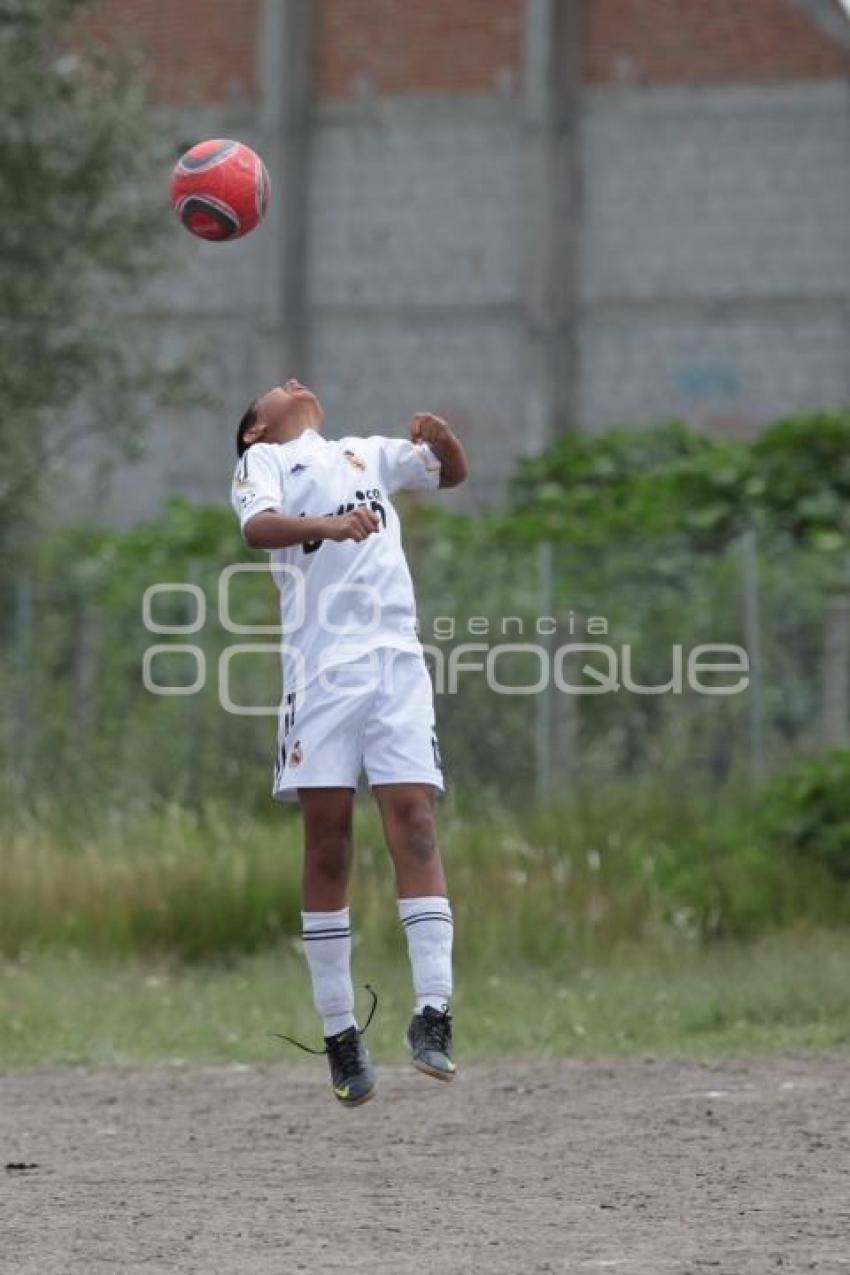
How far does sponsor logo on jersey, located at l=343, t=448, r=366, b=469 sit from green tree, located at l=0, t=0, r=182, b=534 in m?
9.72

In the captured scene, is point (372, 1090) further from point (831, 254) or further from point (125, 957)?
point (831, 254)

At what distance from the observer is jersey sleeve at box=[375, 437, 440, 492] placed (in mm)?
7539

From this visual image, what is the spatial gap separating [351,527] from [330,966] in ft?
4.61

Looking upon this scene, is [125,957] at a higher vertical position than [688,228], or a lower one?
lower

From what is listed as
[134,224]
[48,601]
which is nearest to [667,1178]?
[48,601]

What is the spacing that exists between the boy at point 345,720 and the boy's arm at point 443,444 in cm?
27

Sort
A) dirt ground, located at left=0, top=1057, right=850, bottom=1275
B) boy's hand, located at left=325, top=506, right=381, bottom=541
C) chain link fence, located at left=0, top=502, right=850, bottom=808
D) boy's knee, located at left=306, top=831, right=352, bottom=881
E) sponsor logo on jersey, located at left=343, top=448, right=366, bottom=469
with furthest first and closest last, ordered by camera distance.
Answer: chain link fence, located at left=0, top=502, right=850, bottom=808
sponsor logo on jersey, located at left=343, top=448, right=366, bottom=469
boy's knee, located at left=306, top=831, right=352, bottom=881
boy's hand, located at left=325, top=506, right=381, bottom=541
dirt ground, located at left=0, top=1057, right=850, bottom=1275

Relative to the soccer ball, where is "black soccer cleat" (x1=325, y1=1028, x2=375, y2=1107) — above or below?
below

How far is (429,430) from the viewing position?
749cm

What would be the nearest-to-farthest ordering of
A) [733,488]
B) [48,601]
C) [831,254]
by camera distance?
[48,601] → [733,488] → [831,254]

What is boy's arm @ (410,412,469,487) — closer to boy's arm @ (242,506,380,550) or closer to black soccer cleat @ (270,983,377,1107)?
boy's arm @ (242,506,380,550)

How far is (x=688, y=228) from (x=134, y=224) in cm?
964

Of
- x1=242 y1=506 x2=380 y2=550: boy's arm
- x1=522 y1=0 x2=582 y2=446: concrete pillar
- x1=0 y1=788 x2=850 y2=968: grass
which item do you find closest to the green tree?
x1=0 y1=788 x2=850 y2=968: grass

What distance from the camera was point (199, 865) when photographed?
12.9 m
